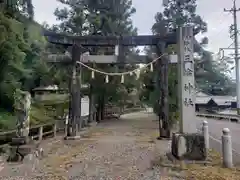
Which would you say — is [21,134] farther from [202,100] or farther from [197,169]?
[202,100]

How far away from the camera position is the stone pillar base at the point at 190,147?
5.67 m

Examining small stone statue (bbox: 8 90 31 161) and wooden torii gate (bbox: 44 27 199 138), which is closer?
small stone statue (bbox: 8 90 31 161)

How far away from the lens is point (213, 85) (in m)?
48.6

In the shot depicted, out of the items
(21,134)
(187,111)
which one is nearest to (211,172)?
(187,111)

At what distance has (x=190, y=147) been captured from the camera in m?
5.73

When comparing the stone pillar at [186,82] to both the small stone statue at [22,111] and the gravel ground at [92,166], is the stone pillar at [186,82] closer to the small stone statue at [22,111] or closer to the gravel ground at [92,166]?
the gravel ground at [92,166]

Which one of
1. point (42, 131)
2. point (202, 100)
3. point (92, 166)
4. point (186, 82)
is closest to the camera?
point (92, 166)

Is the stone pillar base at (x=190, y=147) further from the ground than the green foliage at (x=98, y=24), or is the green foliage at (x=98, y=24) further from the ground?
the green foliage at (x=98, y=24)

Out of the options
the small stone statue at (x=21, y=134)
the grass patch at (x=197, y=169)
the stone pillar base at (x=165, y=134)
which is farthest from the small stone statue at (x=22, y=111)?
the stone pillar base at (x=165, y=134)

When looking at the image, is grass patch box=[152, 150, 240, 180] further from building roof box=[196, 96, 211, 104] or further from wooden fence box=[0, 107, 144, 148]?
building roof box=[196, 96, 211, 104]

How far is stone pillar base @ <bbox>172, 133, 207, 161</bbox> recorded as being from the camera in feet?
18.6

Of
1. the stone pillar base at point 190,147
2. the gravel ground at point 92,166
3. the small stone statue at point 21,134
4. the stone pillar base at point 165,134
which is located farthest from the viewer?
the stone pillar base at point 165,134

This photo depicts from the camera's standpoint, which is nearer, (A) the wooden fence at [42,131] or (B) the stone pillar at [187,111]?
(B) the stone pillar at [187,111]

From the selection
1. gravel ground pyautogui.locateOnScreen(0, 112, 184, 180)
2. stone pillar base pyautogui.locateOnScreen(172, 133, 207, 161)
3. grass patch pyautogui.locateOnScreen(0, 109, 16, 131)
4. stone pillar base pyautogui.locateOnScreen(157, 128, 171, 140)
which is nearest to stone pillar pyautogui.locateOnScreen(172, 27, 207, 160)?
stone pillar base pyautogui.locateOnScreen(172, 133, 207, 161)
